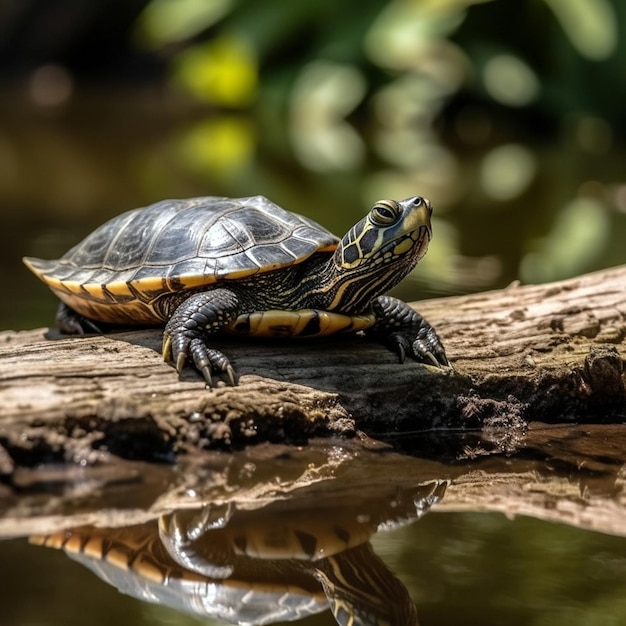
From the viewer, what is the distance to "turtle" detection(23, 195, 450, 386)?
135 inches

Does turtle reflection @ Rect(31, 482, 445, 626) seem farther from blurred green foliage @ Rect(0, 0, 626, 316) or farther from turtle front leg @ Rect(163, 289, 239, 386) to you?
blurred green foliage @ Rect(0, 0, 626, 316)

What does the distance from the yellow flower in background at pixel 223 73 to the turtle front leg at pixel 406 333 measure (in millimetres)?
11712

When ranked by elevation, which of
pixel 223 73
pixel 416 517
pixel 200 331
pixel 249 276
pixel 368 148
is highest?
pixel 223 73

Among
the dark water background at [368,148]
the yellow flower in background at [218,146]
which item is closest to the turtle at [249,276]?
the dark water background at [368,148]

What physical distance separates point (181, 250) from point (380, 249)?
690 mm

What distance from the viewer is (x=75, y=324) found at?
4059mm

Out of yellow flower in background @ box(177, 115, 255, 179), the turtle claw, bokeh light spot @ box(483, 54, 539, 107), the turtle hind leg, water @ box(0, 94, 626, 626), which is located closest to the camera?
water @ box(0, 94, 626, 626)

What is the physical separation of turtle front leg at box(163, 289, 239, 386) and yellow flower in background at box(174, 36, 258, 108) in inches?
474

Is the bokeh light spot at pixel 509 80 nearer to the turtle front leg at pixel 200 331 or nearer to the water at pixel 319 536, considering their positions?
the water at pixel 319 536

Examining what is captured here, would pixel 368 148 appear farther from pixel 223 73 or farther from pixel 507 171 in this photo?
pixel 223 73

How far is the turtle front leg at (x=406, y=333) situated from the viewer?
12.1ft

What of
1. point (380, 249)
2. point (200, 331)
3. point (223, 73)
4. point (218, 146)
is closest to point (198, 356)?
point (200, 331)

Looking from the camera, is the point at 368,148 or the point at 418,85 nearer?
the point at 368,148

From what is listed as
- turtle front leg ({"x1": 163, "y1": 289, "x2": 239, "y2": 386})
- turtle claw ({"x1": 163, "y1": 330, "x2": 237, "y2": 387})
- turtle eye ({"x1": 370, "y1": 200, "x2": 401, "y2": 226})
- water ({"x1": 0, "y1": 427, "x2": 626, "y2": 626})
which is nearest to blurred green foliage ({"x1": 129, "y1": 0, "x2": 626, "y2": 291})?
turtle eye ({"x1": 370, "y1": 200, "x2": 401, "y2": 226})
